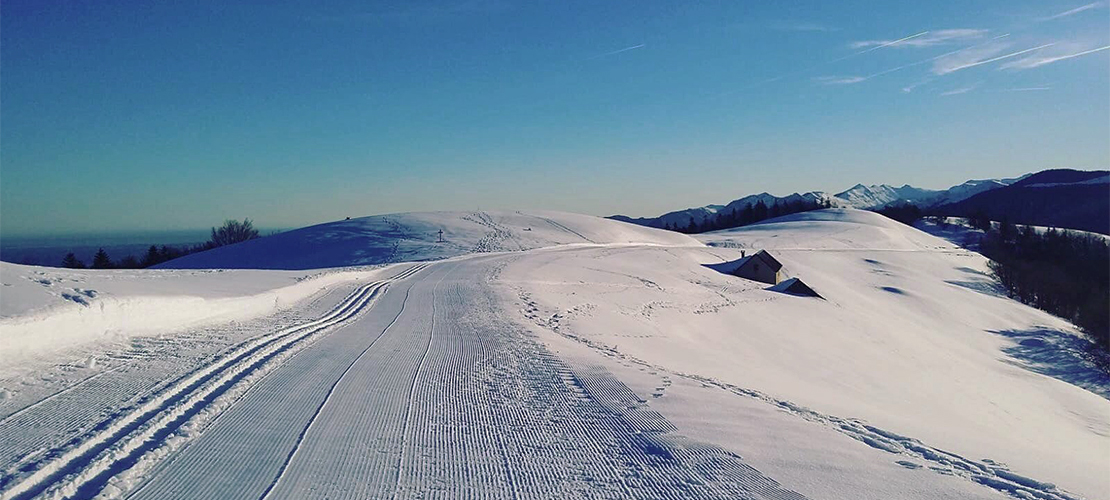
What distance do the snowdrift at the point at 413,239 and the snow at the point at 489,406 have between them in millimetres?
29845

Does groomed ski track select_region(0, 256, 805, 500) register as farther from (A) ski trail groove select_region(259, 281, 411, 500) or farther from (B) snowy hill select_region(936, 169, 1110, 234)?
(B) snowy hill select_region(936, 169, 1110, 234)

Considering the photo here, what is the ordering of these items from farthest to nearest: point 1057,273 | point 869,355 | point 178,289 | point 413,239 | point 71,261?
point 1057,273
point 413,239
point 71,261
point 869,355
point 178,289

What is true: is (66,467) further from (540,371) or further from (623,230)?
(623,230)

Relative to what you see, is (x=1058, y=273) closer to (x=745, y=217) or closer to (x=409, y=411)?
(x=745, y=217)

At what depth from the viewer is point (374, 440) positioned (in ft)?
20.0

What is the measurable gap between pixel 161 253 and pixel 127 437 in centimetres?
8029

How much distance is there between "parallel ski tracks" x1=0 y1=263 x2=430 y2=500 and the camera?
4.63 meters

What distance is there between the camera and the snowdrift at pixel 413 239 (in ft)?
179

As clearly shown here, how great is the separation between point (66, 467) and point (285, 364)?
15.2ft

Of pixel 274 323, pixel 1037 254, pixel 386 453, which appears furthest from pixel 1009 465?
pixel 1037 254

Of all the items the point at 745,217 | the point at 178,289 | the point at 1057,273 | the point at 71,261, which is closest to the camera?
the point at 178,289

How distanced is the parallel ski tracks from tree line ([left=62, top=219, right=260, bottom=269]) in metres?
43.9

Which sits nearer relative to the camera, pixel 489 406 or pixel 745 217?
pixel 489 406

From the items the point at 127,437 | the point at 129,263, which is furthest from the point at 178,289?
the point at 129,263
